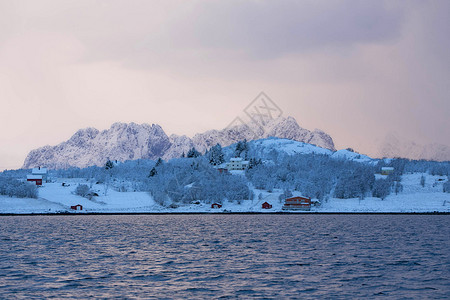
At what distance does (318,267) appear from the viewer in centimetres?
4525

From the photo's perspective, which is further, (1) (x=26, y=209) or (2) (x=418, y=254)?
(1) (x=26, y=209)

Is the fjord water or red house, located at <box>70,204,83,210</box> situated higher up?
red house, located at <box>70,204,83,210</box>

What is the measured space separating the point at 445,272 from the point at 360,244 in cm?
2344

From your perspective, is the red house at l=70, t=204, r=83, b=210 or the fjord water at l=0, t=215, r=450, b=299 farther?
the red house at l=70, t=204, r=83, b=210

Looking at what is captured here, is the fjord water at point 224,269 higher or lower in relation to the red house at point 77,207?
lower

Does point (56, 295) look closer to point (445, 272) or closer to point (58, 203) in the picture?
point (445, 272)

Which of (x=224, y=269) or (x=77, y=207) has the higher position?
(x=77, y=207)

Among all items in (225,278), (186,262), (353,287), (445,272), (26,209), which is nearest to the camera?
(353,287)

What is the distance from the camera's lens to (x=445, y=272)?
4272 cm

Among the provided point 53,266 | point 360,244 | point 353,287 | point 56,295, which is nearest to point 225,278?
point 353,287

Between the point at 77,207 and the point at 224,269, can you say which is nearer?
the point at 224,269

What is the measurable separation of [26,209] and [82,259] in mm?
147022

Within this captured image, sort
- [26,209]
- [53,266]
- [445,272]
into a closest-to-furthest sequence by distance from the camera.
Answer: [445,272], [53,266], [26,209]

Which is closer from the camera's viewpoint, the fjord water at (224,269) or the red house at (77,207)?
the fjord water at (224,269)
